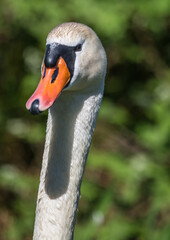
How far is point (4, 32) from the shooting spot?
4.91 m

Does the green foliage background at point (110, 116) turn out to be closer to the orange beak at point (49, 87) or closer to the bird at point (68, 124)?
the bird at point (68, 124)

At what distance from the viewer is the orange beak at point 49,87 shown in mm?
1924

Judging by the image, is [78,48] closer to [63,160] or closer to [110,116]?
[63,160]

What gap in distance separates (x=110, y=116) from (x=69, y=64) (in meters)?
2.76

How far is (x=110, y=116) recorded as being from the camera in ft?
15.8

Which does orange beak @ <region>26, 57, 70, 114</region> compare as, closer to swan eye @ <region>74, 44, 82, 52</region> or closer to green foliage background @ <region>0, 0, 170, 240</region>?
swan eye @ <region>74, 44, 82, 52</region>

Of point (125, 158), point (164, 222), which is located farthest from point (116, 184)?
point (164, 222)

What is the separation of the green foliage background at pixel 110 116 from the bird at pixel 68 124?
152 centimetres

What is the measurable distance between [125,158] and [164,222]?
67 cm

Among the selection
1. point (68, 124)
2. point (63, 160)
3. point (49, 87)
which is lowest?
point (63, 160)

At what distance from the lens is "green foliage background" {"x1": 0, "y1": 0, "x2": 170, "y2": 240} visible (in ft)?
13.7

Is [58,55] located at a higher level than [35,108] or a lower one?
higher

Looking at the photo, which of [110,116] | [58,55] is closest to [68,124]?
[58,55]

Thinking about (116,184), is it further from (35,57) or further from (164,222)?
(35,57)
